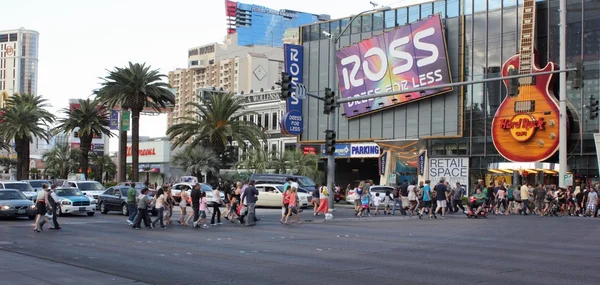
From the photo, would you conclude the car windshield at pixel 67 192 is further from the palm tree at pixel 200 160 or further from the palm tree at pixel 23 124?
the palm tree at pixel 23 124

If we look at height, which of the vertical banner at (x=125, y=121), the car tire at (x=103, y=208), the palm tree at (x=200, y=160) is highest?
the vertical banner at (x=125, y=121)

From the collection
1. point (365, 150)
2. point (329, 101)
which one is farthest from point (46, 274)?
point (365, 150)

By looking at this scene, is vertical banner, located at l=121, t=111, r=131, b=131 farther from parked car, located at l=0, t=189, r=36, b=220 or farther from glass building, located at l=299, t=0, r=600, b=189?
parked car, located at l=0, t=189, r=36, b=220

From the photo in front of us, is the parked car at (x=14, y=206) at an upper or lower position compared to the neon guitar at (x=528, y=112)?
lower

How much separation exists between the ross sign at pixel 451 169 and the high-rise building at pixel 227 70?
80.2 meters

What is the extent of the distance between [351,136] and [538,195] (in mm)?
27611

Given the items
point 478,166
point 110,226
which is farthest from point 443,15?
point 110,226

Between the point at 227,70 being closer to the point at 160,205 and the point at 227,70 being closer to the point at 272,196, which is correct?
the point at 272,196

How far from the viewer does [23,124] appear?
64.3 m

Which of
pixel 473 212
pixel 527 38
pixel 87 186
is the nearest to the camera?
pixel 473 212

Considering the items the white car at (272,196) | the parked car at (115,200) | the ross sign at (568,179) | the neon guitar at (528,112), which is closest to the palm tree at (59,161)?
the white car at (272,196)

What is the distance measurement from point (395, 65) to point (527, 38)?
12500 mm

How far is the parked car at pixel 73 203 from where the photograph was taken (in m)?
32.1

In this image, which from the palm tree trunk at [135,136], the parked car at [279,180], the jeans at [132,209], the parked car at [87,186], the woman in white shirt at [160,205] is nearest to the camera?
the woman in white shirt at [160,205]
